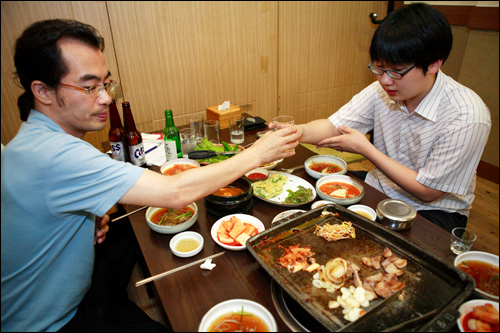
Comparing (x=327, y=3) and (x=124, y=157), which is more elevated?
(x=327, y=3)

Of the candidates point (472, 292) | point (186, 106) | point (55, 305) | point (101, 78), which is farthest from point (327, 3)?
point (55, 305)

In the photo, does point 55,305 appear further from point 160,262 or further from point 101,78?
point 101,78

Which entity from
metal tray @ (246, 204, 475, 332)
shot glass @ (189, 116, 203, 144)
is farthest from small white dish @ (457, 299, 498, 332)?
shot glass @ (189, 116, 203, 144)

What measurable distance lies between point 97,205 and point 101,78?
0.63 m

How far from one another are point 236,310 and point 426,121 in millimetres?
1633

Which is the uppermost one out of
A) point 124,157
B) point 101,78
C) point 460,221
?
point 101,78

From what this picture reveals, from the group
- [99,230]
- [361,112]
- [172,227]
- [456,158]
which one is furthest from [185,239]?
[361,112]

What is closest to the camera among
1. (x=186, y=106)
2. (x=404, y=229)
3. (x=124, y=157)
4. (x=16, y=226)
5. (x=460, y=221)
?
(x=16, y=226)

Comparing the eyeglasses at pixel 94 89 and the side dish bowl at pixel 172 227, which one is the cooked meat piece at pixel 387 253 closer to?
the side dish bowl at pixel 172 227

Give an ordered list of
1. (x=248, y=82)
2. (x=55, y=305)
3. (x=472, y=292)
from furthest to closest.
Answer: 1. (x=248, y=82)
2. (x=55, y=305)
3. (x=472, y=292)

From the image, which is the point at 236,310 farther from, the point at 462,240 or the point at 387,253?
the point at 462,240

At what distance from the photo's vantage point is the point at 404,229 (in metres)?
1.45

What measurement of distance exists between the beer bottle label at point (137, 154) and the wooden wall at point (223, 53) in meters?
1.81

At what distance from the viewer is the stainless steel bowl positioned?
4.63ft
